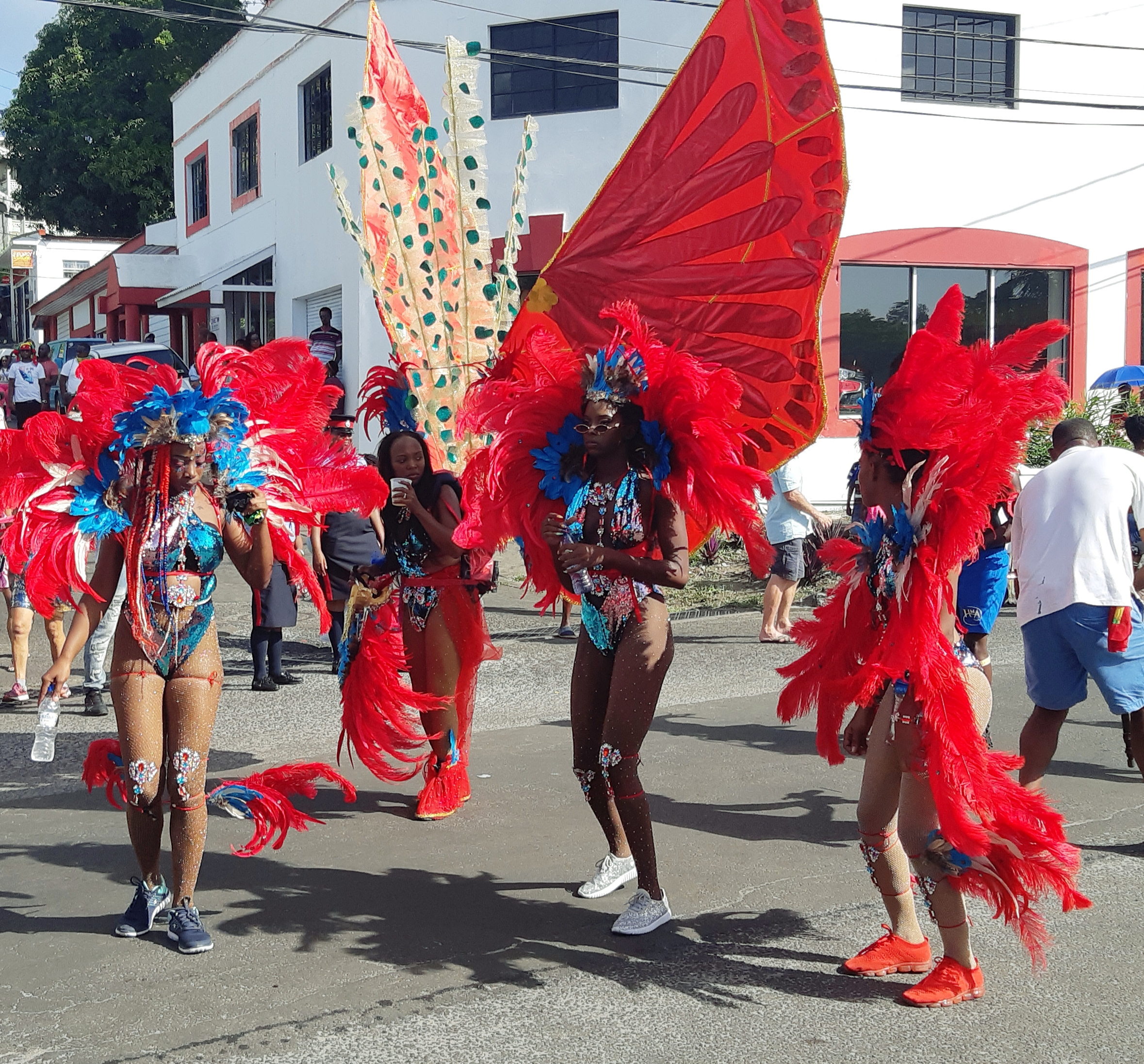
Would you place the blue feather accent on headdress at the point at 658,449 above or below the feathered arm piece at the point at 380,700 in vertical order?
above

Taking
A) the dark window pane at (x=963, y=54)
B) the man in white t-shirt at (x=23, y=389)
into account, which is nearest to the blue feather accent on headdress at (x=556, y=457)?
the dark window pane at (x=963, y=54)

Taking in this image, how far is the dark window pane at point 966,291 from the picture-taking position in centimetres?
1605

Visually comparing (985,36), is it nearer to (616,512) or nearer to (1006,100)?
(1006,100)

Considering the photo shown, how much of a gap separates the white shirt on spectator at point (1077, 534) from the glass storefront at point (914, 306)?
10240mm

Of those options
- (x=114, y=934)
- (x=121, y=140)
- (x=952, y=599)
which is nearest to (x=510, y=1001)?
(x=114, y=934)

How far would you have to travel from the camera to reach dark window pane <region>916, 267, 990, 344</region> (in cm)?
1605

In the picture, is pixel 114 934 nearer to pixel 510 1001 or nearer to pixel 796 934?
pixel 510 1001

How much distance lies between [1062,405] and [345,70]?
648 inches

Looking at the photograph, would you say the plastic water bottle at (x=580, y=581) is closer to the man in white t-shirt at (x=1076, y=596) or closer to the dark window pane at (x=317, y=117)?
the man in white t-shirt at (x=1076, y=596)

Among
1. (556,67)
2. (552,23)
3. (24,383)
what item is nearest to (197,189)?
(24,383)

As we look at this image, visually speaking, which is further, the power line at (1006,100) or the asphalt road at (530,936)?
the power line at (1006,100)

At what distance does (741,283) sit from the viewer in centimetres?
491

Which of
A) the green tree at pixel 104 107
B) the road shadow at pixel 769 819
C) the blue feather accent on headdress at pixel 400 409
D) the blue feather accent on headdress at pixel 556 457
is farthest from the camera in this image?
the green tree at pixel 104 107

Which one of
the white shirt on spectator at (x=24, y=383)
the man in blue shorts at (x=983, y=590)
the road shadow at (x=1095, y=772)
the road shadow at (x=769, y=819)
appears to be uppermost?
the white shirt on spectator at (x=24, y=383)
